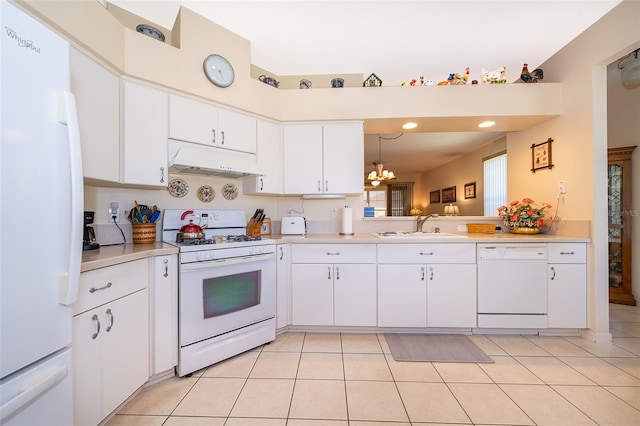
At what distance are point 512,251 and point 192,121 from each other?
303cm

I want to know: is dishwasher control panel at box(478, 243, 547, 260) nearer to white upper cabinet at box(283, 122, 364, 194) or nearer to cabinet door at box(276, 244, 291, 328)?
white upper cabinet at box(283, 122, 364, 194)

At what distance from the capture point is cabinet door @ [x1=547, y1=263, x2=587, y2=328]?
2.31 meters

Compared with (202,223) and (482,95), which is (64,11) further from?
(482,95)

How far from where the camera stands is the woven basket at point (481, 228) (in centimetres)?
285

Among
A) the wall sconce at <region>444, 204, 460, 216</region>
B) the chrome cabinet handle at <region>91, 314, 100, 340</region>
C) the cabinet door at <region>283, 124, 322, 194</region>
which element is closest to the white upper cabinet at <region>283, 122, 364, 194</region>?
the cabinet door at <region>283, 124, 322, 194</region>

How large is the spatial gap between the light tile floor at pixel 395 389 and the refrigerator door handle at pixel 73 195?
96 cm

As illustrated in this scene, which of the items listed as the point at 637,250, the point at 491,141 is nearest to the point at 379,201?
the point at 491,141

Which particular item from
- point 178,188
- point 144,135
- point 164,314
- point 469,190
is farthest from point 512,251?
point 469,190

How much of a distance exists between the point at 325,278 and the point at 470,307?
1.35 meters

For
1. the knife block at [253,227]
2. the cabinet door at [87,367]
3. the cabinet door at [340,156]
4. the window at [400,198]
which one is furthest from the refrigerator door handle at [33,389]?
the window at [400,198]

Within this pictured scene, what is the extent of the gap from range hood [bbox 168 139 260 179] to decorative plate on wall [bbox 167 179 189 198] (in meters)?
0.10

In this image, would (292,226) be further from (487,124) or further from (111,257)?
(487,124)

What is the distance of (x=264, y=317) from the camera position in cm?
219

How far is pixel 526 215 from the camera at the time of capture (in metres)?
2.65
